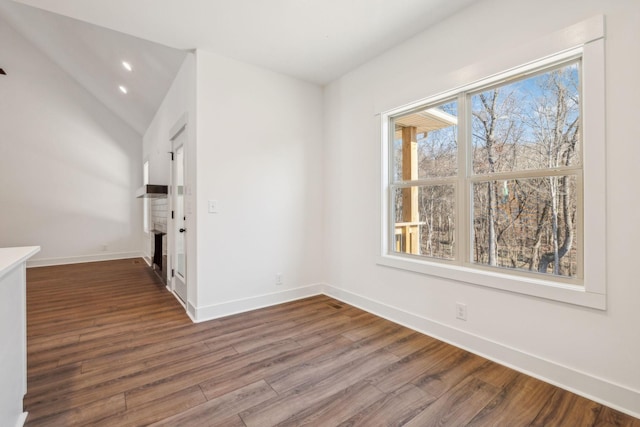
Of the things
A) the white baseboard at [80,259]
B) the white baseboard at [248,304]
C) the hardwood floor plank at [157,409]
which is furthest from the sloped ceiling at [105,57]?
the hardwood floor plank at [157,409]

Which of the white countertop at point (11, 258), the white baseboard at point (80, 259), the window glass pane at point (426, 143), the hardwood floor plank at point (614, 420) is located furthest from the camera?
the white baseboard at point (80, 259)

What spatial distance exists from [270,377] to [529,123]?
2.64 m

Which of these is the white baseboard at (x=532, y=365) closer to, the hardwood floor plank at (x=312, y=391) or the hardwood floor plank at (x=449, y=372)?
the hardwood floor plank at (x=449, y=372)

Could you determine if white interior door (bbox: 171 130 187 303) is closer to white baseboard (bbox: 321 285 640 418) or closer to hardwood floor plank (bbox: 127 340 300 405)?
hardwood floor plank (bbox: 127 340 300 405)

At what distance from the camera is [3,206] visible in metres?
5.50

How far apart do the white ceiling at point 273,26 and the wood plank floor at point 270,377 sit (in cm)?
280

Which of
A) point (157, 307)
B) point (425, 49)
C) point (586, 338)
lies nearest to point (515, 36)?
point (425, 49)

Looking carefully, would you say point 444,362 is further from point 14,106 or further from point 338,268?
point 14,106

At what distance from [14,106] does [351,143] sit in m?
6.69

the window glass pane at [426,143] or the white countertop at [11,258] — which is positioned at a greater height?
the window glass pane at [426,143]

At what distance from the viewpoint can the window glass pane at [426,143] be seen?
2594 mm

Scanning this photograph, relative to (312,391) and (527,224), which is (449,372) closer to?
(312,391)

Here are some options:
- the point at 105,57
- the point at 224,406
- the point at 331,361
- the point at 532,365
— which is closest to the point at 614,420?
the point at 532,365

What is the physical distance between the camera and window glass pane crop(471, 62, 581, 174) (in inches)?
76.0
